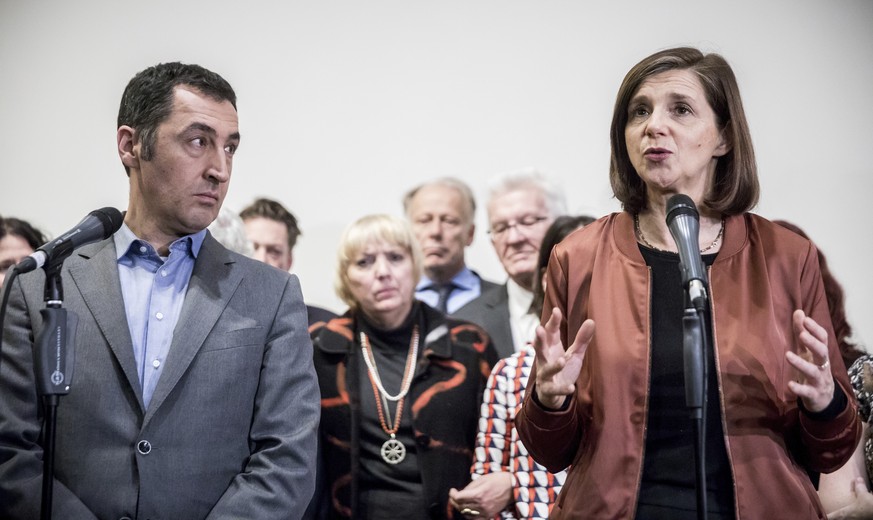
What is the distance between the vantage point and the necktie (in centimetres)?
474

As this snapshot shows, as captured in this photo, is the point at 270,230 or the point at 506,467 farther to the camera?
the point at 270,230

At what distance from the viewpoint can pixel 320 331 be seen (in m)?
3.66

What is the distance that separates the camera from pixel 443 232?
4852 mm

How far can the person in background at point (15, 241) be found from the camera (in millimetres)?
3828

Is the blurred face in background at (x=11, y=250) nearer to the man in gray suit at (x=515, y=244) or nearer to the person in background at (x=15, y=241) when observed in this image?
the person in background at (x=15, y=241)

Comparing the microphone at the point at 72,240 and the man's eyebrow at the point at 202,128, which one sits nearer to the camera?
the microphone at the point at 72,240

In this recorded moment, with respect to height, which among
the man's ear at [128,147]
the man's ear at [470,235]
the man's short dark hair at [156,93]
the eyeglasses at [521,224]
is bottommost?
the man's ear at [470,235]

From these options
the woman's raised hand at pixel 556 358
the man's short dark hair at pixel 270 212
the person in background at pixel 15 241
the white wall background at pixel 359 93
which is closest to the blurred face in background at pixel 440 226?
the white wall background at pixel 359 93

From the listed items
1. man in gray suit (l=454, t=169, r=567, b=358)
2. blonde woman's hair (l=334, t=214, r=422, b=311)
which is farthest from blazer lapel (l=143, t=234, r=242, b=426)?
man in gray suit (l=454, t=169, r=567, b=358)

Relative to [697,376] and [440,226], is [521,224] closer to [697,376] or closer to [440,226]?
[440,226]

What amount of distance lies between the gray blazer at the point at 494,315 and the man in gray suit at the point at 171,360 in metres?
1.73

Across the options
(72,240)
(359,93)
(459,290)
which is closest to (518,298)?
(459,290)

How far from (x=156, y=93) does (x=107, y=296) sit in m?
0.58

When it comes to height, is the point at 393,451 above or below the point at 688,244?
below
